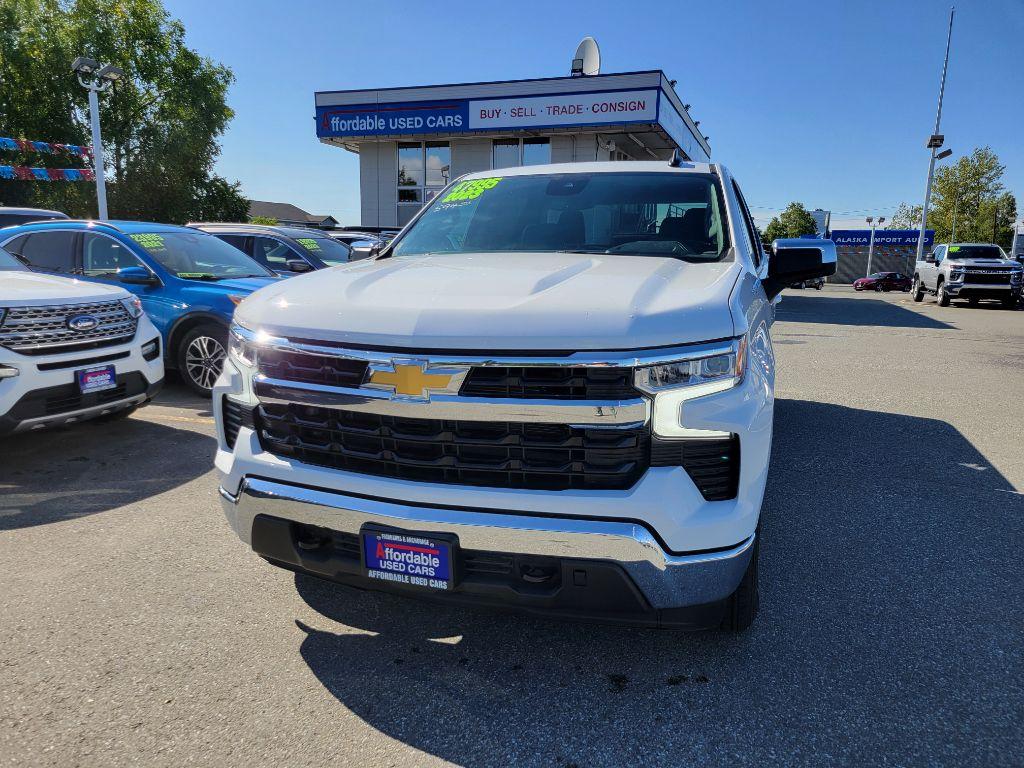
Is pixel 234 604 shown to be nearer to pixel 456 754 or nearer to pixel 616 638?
pixel 456 754

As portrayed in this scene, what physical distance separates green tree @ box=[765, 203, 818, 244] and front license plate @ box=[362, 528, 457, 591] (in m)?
94.4

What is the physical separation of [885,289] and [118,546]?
47.5 metres

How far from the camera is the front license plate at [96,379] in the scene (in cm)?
454

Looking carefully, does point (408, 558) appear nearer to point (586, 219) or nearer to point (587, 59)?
point (586, 219)

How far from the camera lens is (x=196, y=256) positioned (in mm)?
Answer: 7117

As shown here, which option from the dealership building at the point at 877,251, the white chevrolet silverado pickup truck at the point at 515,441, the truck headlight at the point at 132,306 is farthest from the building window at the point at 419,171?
the dealership building at the point at 877,251

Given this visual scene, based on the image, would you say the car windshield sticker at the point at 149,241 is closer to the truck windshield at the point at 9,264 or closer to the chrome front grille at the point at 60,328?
the truck windshield at the point at 9,264

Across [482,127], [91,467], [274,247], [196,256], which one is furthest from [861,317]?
[91,467]

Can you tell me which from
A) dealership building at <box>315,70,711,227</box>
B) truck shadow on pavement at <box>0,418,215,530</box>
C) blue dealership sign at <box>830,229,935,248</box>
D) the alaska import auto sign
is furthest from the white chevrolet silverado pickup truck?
blue dealership sign at <box>830,229,935,248</box>

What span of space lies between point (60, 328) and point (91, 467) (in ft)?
3.11

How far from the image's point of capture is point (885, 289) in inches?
1687

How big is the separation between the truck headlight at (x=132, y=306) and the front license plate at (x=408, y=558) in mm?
3957

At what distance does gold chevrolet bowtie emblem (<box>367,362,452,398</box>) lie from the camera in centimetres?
197

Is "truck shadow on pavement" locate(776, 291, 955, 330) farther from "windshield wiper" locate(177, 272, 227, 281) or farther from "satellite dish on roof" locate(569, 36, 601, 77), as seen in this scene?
"windshield wiper" locate(177, 272, 227, 281)
